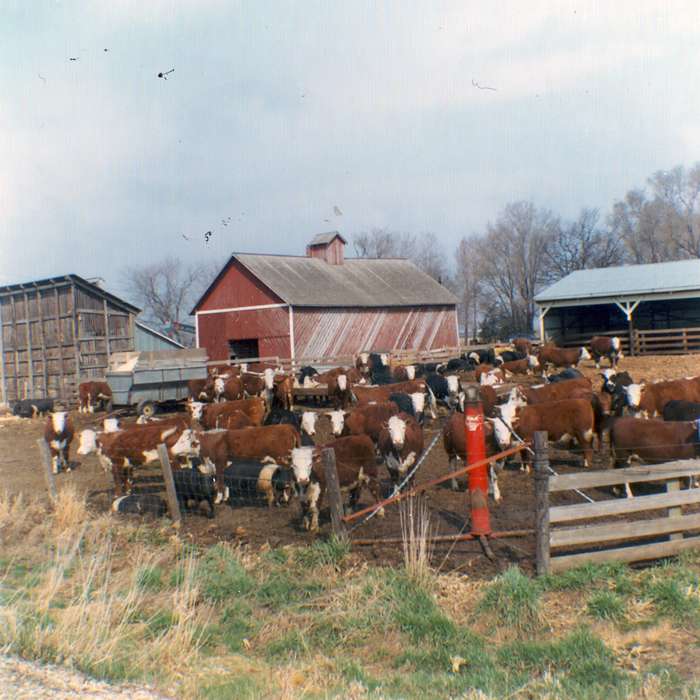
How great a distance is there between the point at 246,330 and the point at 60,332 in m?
8.60

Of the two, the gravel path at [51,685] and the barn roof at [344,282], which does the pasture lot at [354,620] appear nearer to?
the gravel path at [51,685]

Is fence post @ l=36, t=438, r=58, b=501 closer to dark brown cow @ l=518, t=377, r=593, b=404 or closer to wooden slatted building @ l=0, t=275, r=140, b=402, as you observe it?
dark brown cow @ l=518, t=377, r=593, b=404

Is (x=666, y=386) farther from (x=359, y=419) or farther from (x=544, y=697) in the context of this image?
(x=544, y=697)

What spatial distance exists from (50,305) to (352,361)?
40.8 feet

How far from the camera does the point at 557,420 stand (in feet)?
44.0

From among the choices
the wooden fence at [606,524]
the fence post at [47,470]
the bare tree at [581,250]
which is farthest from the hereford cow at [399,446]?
the bare tree at [581,250]

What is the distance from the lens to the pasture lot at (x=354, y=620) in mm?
5625

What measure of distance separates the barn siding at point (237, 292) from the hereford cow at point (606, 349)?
44.6 ft

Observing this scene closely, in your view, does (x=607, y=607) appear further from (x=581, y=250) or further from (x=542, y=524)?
(x=581, y=250)

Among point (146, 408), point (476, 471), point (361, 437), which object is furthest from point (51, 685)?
point (146, 408)

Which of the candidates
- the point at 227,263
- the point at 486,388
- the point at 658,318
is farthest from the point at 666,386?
the point at 227,263

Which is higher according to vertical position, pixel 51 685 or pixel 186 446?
pixel 186 446

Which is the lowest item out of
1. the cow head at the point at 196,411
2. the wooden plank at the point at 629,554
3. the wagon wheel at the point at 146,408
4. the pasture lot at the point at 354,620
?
the pasture lot at the point at 354,620

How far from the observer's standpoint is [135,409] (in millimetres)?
24062
